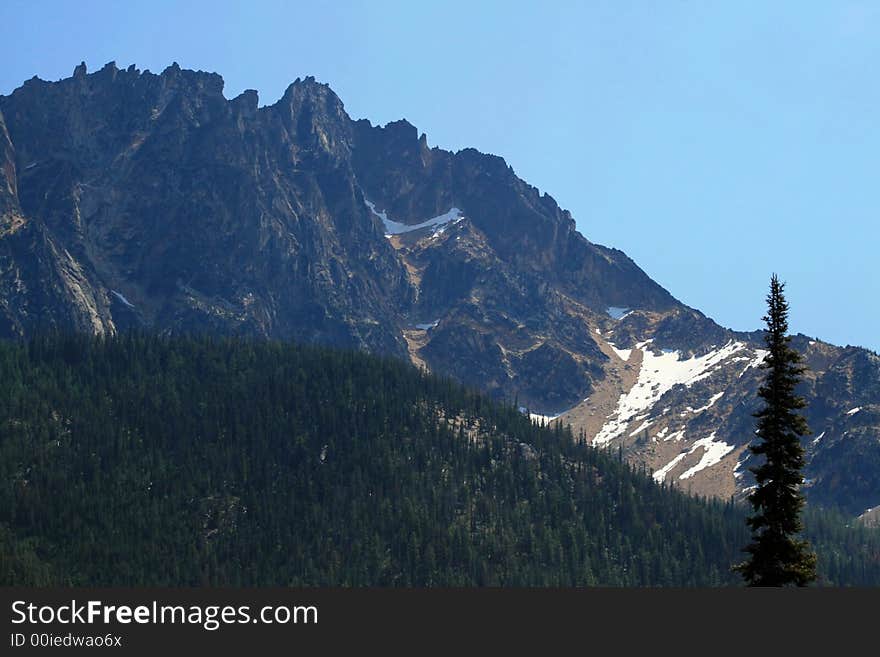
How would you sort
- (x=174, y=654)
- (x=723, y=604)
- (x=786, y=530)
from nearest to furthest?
(x=174, y=654)
(x=723, y=604)
(x=786, y=530)

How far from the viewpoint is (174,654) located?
171 feet

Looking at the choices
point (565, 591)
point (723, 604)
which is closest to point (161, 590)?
point (565, 591)

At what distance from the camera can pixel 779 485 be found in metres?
66.8

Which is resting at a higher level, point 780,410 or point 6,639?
point 780,410

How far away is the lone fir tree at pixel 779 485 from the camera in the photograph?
6556 cm

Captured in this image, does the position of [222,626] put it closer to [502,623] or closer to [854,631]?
[502,623]

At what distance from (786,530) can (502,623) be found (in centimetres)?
1955

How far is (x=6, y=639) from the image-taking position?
5425 centimetres

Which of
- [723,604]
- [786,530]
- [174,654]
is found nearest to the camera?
[174,654]

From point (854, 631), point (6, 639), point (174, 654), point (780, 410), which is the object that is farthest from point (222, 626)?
point (780, 410)

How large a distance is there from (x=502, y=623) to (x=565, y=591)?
3.78 metres

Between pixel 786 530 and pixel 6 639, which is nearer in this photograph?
pixel 6 639

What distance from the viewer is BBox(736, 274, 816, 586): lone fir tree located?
65.6 metres

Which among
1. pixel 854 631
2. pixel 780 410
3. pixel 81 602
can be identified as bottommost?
pixel 854 631
